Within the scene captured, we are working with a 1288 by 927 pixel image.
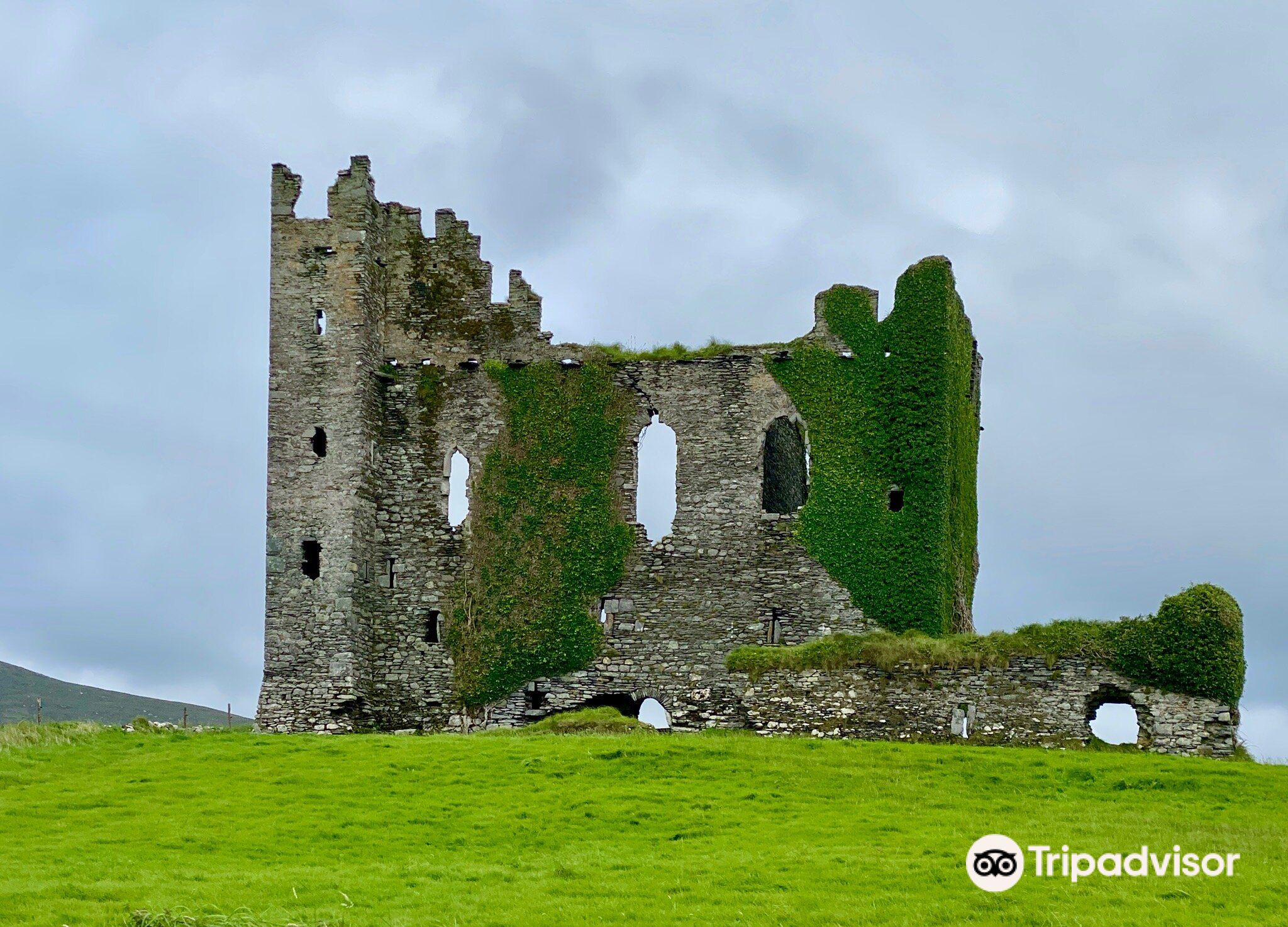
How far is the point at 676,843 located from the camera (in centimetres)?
2792

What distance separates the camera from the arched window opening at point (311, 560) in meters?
44.0

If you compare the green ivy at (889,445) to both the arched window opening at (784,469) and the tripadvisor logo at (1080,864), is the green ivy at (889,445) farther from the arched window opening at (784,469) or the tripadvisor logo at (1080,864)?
the tripadvisor logo at (1080,864)

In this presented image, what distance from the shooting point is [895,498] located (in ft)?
142

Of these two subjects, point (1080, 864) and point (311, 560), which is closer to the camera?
point (1080, 864)

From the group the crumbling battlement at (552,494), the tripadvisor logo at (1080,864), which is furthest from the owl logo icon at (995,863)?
the crumbling battlement at (552,494)

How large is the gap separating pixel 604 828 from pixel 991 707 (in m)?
11.8

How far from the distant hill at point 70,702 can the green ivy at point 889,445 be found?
44.2 meters

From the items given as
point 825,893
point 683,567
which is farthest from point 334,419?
point 825,893

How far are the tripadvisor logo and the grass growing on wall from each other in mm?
19666

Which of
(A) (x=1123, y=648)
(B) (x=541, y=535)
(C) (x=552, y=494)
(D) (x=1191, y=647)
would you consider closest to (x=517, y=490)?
(C) (x=552, y=494)

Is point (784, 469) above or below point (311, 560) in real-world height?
above

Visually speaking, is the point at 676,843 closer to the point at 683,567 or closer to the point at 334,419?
the point at 683,567

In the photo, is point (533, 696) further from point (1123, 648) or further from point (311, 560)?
point (1123, 648)

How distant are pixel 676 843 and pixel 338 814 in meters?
6.89
